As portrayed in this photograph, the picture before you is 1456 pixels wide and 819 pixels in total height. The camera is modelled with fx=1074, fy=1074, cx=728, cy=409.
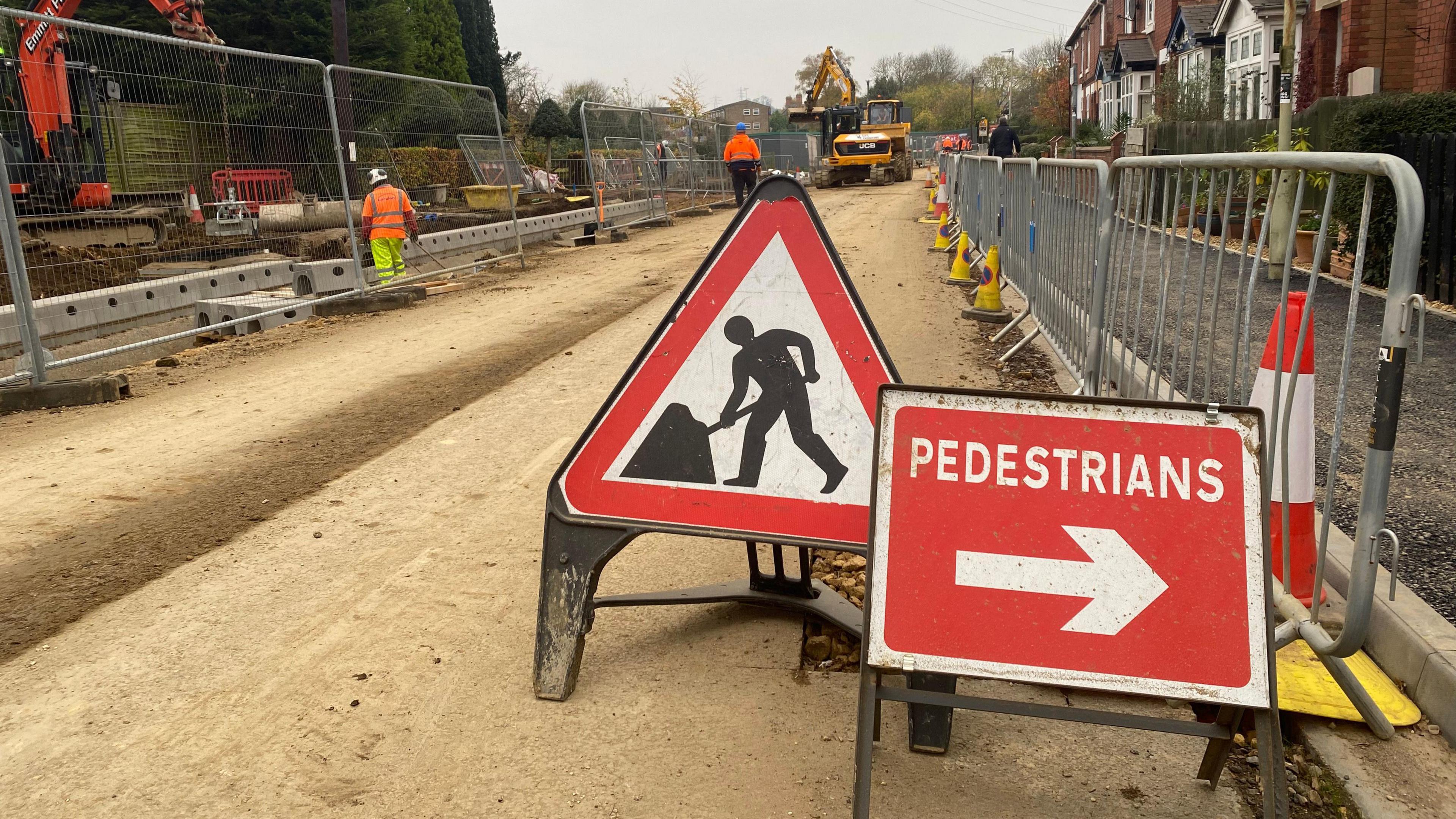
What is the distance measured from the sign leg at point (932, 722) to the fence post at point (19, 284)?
7.57m

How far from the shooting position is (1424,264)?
9531 millimetres

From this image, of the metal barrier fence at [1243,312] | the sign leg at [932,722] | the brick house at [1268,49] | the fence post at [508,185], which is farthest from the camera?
the brick house at [1268,49]

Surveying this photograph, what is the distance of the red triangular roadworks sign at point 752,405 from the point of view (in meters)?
3.16

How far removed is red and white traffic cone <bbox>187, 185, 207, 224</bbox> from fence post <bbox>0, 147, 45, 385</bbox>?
2.08m

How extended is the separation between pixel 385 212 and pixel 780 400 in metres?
10.9

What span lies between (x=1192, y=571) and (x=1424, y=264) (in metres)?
8.94

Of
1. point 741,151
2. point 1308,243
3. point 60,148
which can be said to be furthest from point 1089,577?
point 741,151

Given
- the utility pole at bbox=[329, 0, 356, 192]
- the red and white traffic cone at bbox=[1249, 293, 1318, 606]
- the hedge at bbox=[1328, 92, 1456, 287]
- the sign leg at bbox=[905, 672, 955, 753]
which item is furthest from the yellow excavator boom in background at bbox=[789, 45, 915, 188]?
the sign leg at bbox=[905, 672, 955, 753]

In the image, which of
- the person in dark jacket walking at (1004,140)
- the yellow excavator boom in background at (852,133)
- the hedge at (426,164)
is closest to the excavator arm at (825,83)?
the yellow excavator boom in background at (852,133)

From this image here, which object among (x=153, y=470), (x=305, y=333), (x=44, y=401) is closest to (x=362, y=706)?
(x=153, y=470)

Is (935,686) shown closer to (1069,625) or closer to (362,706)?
(1069,625)

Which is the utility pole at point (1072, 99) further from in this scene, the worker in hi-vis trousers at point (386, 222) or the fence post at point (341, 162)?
the fence post at point (341, 162)

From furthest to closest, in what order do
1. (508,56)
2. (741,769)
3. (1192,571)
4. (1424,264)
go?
(508,56), (1424,264), (741,769), (1192,571)

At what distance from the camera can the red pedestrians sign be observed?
2361 millimetres
